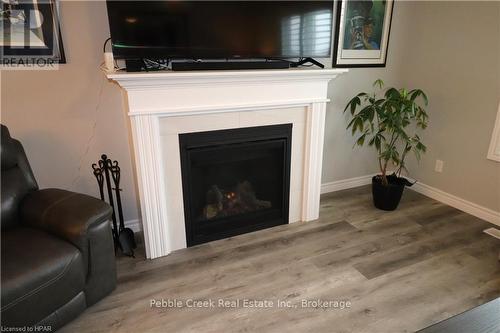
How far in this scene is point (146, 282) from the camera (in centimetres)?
196

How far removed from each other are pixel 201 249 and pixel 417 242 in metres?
1.62

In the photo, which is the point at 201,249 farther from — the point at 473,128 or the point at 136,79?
the point at 473,128

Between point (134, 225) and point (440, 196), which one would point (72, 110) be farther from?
point (440, 196)

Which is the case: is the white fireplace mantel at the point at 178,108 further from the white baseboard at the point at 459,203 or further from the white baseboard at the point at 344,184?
the white baseboard at the point at 459,203

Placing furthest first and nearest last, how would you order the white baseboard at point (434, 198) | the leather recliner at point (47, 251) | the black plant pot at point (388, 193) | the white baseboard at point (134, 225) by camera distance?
the black plant pot at point (388, 193) < the white baseboard at point (434, 198) < the white baseboard at point (134, 225) < the leather recliner at point (47, 251)

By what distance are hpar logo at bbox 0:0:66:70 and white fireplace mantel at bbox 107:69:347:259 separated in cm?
58

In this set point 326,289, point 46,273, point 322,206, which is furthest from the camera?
point 322,206

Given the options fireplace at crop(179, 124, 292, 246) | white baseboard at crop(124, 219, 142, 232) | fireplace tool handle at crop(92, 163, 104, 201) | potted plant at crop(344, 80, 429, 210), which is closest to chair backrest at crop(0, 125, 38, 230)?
fireplace tool handle at crop(92, 163, 104, 201)

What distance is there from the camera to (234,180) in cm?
250

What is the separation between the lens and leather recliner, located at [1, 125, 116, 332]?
1356 millimetres

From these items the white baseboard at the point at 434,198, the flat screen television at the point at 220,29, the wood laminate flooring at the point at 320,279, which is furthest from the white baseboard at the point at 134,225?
the flat screen television at the point at 220,29

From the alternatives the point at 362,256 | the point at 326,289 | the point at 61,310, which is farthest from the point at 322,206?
the point at 61,310

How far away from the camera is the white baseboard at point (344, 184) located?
324cm

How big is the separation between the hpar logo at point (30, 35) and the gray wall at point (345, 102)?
2.1 inches
